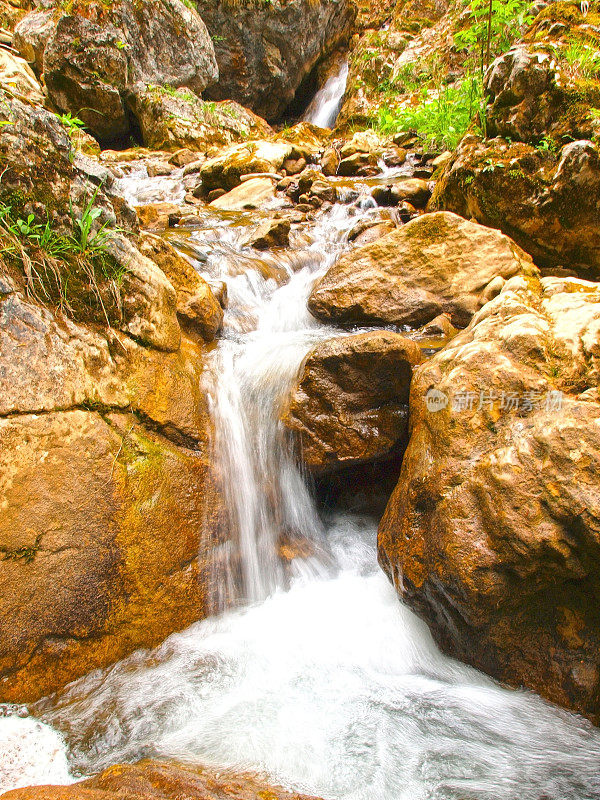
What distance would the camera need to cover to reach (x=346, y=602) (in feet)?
9.54

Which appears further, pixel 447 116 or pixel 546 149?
pixel 447 116

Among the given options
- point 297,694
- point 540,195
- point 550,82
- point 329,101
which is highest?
point 329,101

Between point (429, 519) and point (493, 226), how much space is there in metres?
3.92

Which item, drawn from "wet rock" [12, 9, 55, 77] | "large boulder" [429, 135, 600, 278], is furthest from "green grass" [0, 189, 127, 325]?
"wet rock" [12, 9, 55, 77]

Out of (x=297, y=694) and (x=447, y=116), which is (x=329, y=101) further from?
(x=297, y=694)

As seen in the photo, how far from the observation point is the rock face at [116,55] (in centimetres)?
1262

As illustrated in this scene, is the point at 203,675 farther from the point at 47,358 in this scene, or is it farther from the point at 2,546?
the point at 47,358

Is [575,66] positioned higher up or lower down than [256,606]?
higher up

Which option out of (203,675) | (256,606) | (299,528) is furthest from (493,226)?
(203,675)

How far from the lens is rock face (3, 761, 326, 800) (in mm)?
1354

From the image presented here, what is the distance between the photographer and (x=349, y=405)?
10.7 ft

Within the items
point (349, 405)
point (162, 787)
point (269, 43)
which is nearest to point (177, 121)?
point (269, 43)

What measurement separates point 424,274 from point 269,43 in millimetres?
19347

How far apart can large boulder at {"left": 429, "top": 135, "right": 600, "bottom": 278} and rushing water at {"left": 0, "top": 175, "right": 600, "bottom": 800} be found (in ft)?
10.1
